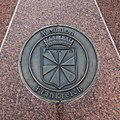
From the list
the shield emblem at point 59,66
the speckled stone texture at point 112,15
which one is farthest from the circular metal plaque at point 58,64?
the speckled stone texture at point 112,15

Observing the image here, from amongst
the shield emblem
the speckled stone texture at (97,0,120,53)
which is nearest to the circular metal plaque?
the shield emblem

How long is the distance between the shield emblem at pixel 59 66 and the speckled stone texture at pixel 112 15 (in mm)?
645

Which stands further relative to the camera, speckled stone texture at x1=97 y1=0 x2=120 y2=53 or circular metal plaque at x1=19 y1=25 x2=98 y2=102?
speckled stone texture at x1=97 y1=0 x2=120 y2=53

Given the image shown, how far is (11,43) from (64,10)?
868mm

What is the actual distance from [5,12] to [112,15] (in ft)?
4.89

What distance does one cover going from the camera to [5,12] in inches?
166

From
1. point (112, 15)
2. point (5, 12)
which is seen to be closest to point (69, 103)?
point (112, 15)

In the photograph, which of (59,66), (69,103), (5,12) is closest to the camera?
(69,103)

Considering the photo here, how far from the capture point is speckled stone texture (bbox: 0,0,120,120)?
3.68 metres

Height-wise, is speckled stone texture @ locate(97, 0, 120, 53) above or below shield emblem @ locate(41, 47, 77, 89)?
above

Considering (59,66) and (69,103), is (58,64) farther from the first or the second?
(69,103)

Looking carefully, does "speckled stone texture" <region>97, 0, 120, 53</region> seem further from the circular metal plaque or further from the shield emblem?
the shield emblem

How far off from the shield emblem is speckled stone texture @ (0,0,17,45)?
0.66 m

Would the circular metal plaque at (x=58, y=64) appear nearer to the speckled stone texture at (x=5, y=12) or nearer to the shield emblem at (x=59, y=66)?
the shield emblem at (x=59, y=66)
